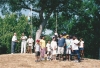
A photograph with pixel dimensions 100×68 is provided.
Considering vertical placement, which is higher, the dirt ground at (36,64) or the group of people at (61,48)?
the group of people at (61,48)

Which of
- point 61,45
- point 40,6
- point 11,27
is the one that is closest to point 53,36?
point 61,45

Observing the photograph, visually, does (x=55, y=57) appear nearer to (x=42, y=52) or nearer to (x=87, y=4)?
(x=42, y=52)

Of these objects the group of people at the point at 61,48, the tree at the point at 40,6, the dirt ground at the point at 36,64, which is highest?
the tree at the point at 40,6

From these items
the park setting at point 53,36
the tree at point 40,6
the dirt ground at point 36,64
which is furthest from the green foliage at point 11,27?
the dirt ground at point 36,64

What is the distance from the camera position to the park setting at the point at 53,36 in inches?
916

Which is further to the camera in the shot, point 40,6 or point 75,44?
point 40,6

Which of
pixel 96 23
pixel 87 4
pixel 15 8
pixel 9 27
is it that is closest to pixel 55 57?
pixel 15 8

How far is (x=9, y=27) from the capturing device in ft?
227

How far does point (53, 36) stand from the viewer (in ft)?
78.9

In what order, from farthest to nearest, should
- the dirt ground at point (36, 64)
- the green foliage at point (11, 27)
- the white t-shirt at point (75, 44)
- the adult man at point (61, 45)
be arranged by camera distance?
the green foliage at point (11, 27), the white t-shirt at point (75, 44), the adult man at point (61, 45), the dirt ground at point (36, 64)

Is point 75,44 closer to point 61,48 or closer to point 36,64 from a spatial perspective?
point 61,48

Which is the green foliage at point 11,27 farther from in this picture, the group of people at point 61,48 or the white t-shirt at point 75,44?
the white t-shirt at point 75,44

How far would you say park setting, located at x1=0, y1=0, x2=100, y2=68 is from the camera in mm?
23266

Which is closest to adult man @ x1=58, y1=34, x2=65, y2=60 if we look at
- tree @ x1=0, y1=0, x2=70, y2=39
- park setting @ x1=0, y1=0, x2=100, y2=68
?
park setting @ x1=0, y1=0, x2=100, y2=68
